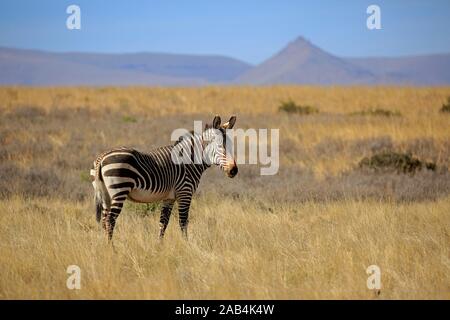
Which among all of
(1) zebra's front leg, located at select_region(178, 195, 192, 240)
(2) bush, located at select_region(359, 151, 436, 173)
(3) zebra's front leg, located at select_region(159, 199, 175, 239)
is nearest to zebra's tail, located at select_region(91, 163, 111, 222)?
(3) zebra's front leg, located at select_region(159, 199, 175, 239)

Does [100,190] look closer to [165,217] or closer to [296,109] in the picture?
[165,217]

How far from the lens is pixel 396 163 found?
14117 millimetres

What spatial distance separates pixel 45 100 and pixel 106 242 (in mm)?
26658

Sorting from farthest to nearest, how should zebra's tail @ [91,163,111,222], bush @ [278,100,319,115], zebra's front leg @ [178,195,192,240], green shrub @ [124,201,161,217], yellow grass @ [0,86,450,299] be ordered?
bush @ [278,100,319,115] < green shrub @ [124,201,161,217] < zebra's front leg @ [178,195,192,240] < zebra's tail @ [91,163,111,222] < yellow grass @ [0,86,450,299]

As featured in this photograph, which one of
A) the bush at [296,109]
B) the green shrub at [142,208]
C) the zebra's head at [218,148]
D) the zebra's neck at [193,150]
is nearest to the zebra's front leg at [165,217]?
the zebra's neck at [193,150]

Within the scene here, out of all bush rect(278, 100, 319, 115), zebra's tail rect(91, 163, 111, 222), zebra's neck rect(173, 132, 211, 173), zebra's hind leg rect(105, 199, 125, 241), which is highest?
bush rect(278, 100, 319, 115)

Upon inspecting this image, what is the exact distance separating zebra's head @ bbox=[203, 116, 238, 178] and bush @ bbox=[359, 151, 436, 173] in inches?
280

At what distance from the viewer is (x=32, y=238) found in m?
7.52

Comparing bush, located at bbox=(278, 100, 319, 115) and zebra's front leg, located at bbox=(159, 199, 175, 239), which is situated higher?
bush, located at bbox=(278, 100, 319, 115)

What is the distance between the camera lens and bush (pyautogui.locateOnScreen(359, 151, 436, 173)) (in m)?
14.0

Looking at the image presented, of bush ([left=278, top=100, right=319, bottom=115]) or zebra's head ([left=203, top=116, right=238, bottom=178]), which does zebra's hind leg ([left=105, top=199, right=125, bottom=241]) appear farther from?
bush ([left=278, top=100, right=319, bottom=115])

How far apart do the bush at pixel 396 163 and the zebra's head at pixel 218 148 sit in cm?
710

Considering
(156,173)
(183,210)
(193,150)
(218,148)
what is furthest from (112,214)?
(218,148)
